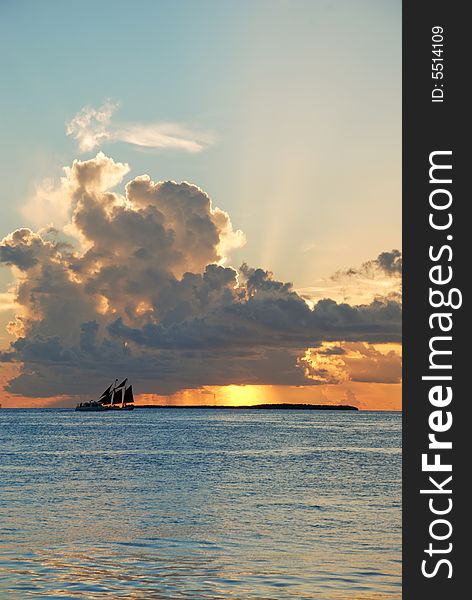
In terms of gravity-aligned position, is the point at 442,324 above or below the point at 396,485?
above

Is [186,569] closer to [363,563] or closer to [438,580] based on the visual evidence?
[363,563]

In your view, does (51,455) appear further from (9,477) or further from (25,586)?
(25,586)

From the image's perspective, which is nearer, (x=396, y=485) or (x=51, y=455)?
(x=396, y=485)

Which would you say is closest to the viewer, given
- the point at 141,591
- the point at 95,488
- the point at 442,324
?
the point at 442,324

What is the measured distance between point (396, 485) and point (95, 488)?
19.9 m

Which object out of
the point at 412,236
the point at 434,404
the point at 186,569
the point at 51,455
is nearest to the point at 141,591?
the point at 186,569

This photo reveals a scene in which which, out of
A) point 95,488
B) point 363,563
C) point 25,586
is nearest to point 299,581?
point 363,563

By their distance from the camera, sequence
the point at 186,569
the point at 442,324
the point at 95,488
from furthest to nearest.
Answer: the point at 95,488 → the point at 186,569 → the point at 442,324

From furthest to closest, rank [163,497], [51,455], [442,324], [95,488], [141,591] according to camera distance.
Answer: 1. [51,455]
2. [95,488]
3. [163,497]
4. [141,591]
5. [442,324]

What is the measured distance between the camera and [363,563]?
3256 centimetres

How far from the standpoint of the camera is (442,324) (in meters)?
20.8

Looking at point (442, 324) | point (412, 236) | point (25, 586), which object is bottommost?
point (25, 586)

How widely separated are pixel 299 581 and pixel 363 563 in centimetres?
413

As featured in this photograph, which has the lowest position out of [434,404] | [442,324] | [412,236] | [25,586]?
[25,586]
